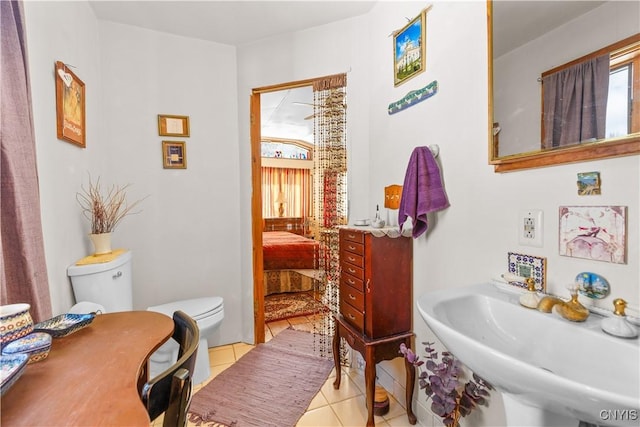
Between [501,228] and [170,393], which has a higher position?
[501,228]

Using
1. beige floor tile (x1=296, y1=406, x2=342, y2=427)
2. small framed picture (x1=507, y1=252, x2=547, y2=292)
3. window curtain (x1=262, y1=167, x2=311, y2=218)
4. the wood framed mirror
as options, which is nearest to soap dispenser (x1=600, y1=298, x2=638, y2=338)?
small framed picture (x1=507, y1=252, x2=547, y2=292)

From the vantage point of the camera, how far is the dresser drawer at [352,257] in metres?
1.65

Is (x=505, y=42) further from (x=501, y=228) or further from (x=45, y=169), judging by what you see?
(x=45, y=169)

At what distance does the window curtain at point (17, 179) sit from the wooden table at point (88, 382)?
294 millimetres

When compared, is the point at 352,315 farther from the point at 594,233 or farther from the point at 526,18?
the point at 526,18

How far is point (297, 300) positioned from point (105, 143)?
8.58ft

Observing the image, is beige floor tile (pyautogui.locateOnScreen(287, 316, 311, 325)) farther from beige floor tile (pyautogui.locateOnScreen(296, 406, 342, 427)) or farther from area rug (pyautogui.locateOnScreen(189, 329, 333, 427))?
beige floor tile (pyautogui.locateOnScreen(296, 406, 342, 427))

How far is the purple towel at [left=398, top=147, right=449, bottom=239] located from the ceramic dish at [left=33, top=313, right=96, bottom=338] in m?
1.43

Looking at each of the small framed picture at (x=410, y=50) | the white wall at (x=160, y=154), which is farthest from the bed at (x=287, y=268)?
the small framed picture at (x=410, y=50)

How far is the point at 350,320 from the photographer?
179 centimetres

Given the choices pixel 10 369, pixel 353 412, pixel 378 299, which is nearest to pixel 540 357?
pixel 378 299

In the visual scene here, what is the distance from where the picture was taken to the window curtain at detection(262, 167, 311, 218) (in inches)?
257

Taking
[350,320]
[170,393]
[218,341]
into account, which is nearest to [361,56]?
[350,320]

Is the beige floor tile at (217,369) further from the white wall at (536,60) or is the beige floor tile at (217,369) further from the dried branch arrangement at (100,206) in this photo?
the white wall at (536,60)
